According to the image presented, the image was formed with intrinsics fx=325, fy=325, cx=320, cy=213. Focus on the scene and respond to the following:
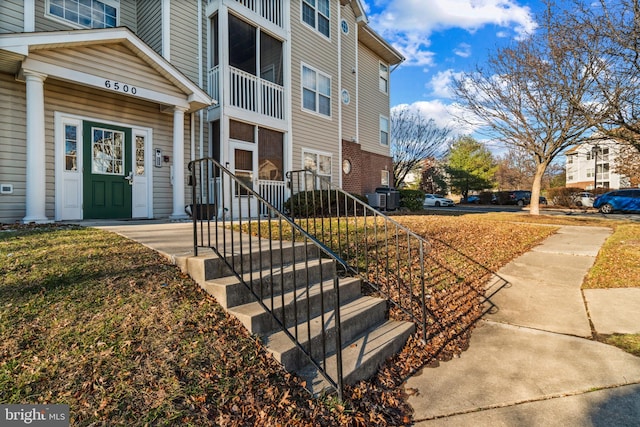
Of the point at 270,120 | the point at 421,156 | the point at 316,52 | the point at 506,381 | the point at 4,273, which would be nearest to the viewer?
the point at 506,381

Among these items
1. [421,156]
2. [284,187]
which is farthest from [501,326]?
[421,156]

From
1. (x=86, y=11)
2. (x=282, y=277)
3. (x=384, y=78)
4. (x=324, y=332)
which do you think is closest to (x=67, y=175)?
(x=86, y=11)

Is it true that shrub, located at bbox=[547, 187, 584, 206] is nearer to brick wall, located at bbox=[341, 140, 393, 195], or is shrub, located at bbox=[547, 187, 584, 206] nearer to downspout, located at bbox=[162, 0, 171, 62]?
brick wall, located at bbox=[341, 140, 393, 195]

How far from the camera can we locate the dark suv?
29547 mm

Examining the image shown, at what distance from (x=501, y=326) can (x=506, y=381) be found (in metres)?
1.14

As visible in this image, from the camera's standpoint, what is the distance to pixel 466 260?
18.2 ft

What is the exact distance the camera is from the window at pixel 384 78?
16047 millimetres

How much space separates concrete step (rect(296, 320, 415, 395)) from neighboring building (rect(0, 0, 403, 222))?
19.7 ft

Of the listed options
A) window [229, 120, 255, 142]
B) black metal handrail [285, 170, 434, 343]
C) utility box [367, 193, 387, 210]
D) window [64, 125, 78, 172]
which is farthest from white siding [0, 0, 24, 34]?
utility box [367, 193, 387, 210]

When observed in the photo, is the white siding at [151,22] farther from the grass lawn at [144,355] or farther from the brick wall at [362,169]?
the brick wall at [362,169]

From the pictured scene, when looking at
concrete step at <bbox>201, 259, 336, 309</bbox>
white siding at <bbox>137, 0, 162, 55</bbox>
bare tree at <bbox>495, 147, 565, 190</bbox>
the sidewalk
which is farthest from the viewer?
bare tree at <bbox>495, 147, 565, 190</bbox>

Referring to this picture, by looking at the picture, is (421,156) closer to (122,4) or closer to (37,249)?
(122,4)

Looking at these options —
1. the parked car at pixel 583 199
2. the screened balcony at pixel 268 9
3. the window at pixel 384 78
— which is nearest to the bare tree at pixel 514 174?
the parked car at pixel 583 199

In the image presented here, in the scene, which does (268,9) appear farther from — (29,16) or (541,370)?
(541,370)
